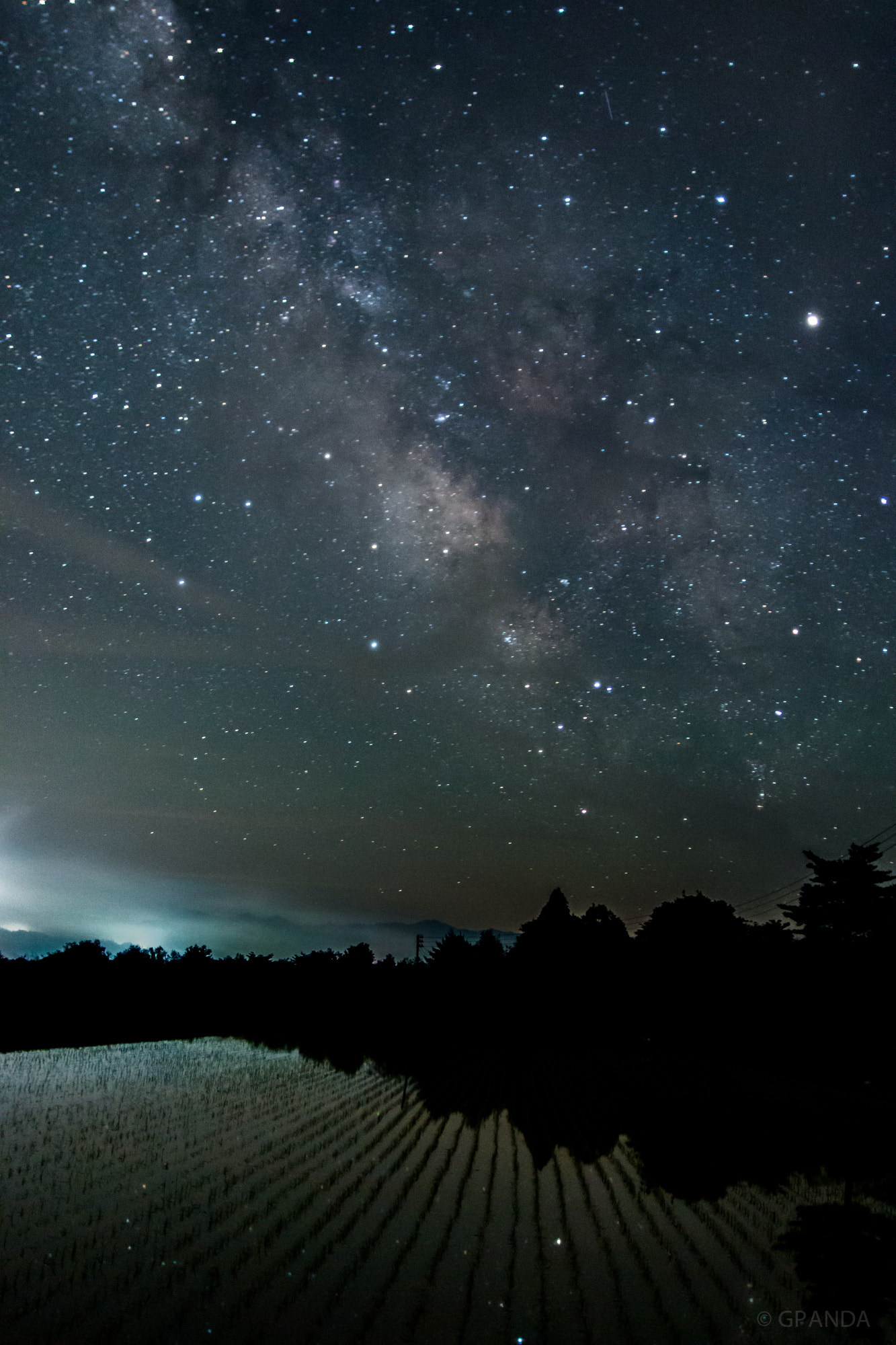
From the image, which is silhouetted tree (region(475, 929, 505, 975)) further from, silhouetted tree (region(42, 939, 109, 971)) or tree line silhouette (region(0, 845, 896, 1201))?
silhouetted tree (region(42, 939, 109, 971))

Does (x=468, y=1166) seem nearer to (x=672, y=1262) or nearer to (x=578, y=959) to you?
(x=672, y=1262)

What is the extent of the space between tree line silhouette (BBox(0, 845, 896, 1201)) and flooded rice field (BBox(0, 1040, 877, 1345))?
2.37 meters

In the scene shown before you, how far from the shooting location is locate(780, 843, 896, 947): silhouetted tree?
152ft

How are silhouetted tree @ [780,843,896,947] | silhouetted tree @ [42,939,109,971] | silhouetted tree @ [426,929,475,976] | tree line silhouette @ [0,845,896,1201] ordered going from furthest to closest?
silhouetted tree @ [426,929,475,976] < silhouetted tree @ [42,939,109,971] < silhouetted tree @ [780,843,896,947] < tree line silhouette @ [0,845,896,1201]

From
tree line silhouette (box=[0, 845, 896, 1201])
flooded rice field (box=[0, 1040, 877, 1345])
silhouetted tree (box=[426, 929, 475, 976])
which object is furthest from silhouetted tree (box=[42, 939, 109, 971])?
flooded rice field (box=[0, 1040, 877, 1345])

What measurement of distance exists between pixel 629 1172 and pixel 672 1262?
586 cm

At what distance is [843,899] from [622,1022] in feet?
69.5

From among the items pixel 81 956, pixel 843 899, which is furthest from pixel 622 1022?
pixel 81 956

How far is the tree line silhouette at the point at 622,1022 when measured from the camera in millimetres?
20250

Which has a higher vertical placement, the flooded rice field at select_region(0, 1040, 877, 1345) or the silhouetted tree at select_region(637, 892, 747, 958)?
the silhouetted tree at select_region(637, 892, 747, 958)

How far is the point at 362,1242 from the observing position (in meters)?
10.3

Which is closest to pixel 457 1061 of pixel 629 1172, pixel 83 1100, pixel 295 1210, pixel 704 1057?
pixel 704 1057

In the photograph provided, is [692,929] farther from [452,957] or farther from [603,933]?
[452,957]

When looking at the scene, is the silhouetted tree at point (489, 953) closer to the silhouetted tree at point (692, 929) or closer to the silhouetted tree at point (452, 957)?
the silhouetted tree at point (452, 957)
